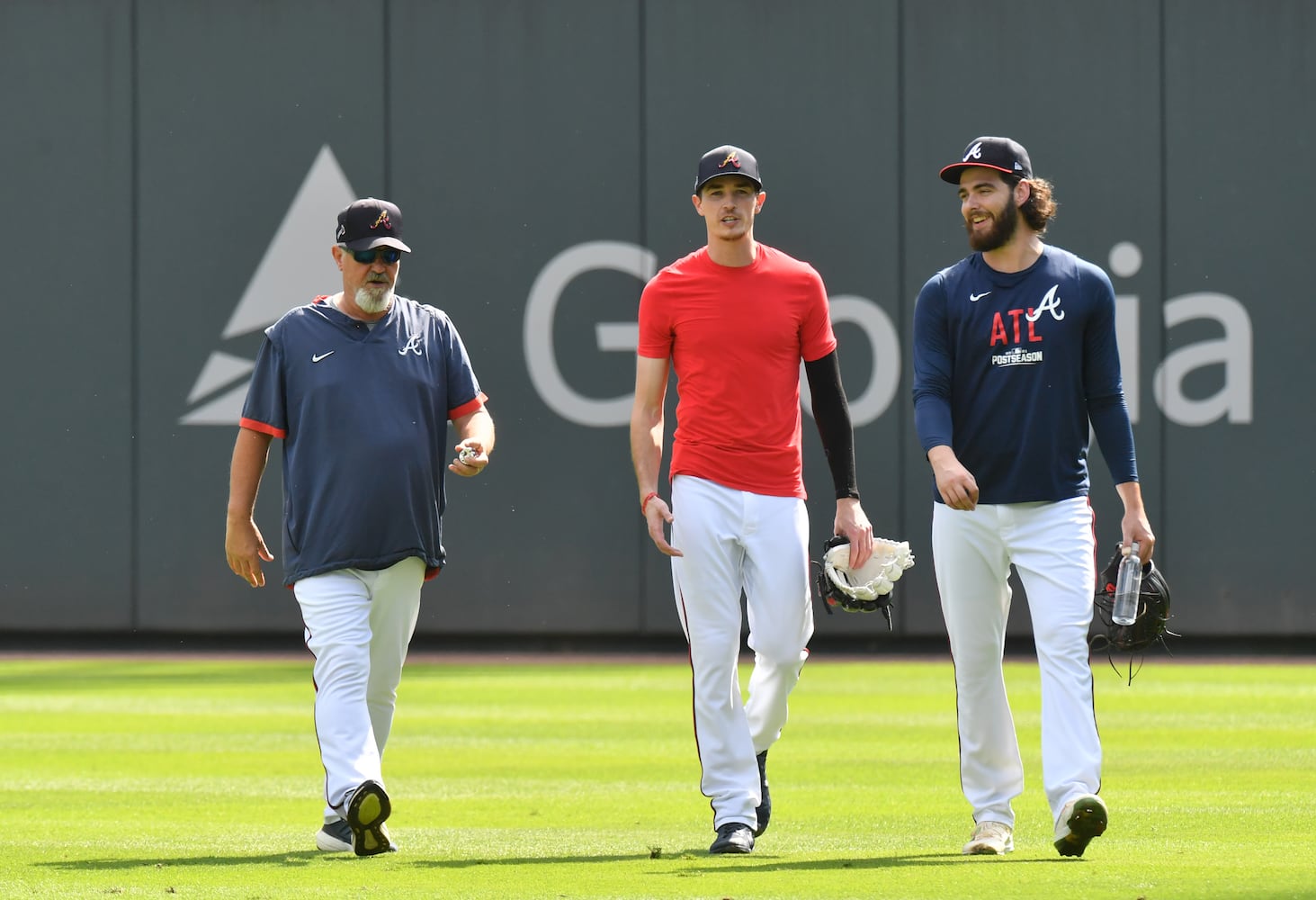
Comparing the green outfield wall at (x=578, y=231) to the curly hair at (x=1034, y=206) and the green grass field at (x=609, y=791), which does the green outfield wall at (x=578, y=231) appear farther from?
the curly hair at (x=1034, y=206)

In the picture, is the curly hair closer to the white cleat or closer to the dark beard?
the dark beard

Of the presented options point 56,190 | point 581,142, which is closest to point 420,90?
point 581,142

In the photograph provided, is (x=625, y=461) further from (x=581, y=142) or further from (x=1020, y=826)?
(x=1020, y=826)

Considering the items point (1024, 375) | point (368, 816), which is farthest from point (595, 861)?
point (1024, 375)

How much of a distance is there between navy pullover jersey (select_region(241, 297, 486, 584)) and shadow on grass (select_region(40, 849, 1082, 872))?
0.96 meters

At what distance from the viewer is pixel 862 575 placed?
22.5 feet

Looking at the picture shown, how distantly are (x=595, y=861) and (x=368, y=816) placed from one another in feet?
2.55

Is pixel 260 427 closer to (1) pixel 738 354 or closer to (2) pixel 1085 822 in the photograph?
(1) pixel 738 354

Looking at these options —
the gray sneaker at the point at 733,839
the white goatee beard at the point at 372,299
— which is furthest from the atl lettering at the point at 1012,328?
the white goatee beard at the point at 372,299

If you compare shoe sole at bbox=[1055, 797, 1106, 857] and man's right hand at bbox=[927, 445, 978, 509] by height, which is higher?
man's right hand at bbox=[927, 445, 978, 509]

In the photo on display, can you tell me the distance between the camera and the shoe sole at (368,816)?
239 inches

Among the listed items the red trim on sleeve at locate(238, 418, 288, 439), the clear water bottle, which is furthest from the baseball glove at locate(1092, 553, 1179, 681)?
the red trim on sleeve at locate(238, 418, 288, 439)

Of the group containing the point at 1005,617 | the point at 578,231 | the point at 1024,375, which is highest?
the point at 578,231

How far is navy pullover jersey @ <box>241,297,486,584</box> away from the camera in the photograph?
6598 mm
